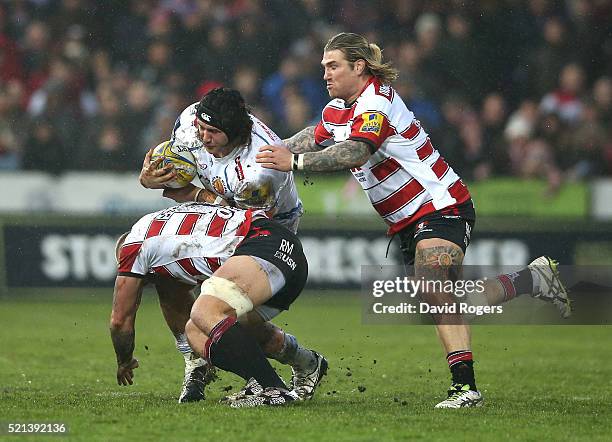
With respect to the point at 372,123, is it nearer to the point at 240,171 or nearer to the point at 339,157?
the point at 339,157

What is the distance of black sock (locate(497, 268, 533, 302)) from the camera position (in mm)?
7527

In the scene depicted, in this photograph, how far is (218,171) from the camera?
22.8ft

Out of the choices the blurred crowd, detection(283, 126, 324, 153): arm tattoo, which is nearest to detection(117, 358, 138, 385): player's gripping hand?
detection(283, 126, 324, 153): arm tattoo

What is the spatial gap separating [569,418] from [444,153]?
8.10 m

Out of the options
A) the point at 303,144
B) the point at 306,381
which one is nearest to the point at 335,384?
the point at 306,381

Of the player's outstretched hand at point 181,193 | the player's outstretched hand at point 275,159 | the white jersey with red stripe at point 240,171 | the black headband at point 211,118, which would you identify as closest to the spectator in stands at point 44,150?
the player's outstretched hand at point 181,193

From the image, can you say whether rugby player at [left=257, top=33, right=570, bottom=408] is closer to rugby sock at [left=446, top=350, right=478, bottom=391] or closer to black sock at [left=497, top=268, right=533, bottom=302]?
rugby sock at [left=446, top=350, right=478, bottom=391]

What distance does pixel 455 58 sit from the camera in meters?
14.9

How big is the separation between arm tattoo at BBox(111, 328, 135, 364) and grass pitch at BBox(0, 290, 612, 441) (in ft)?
0.85

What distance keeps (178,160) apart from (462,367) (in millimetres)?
2031

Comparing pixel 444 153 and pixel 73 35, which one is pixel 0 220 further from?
pixel 444 153

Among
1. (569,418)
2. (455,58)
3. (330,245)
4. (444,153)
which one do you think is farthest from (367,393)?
(455,58)

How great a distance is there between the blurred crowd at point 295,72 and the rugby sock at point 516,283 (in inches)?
257

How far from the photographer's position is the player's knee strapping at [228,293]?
20.5 feet
